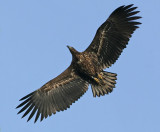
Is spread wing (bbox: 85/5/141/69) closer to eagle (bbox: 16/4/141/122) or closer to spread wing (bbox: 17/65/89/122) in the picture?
eagle (bbox: 16/4/141/122)

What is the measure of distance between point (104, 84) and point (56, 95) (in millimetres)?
1834

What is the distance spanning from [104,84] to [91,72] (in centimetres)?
77

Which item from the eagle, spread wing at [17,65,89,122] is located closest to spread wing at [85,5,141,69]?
the eagle

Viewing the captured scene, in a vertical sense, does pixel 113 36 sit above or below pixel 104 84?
above

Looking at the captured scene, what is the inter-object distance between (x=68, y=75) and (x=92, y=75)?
1.08 metres

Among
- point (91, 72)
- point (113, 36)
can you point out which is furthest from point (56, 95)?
point (113, 36)

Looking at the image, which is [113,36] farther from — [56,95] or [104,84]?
[56,95]

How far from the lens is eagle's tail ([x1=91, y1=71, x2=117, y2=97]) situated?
779 inches

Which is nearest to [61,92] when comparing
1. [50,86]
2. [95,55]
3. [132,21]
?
[50,86]

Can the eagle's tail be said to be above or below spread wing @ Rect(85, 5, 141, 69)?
below

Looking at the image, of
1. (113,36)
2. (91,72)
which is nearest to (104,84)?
(91,72)

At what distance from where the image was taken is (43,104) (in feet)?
65.1

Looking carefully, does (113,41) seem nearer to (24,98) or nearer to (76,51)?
(76,51)

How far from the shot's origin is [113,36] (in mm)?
19906
